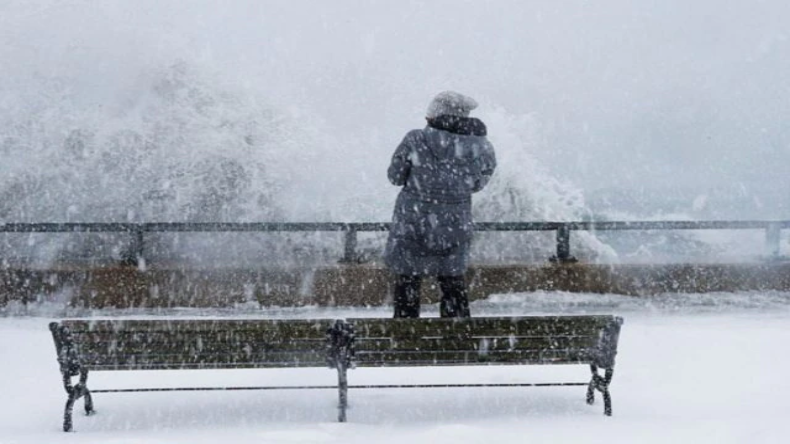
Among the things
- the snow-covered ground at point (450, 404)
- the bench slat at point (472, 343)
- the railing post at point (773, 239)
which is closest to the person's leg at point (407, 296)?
the snow-covered ground at point (450, 404)

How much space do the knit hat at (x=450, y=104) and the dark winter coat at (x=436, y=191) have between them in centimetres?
4

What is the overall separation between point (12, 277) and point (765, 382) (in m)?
7.10

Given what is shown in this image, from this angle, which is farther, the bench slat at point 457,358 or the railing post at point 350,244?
the railing post at point 350,244

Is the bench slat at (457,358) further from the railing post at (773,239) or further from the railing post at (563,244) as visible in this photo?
the railing post at (773,239)

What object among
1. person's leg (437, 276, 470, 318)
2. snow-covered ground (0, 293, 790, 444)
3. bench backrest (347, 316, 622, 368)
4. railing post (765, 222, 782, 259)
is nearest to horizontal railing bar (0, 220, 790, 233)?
snow-covered ground (0, 293, 790, 444)

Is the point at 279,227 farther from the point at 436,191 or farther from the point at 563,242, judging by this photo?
the point at 436,191

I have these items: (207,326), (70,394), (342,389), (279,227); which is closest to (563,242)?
(279,227)

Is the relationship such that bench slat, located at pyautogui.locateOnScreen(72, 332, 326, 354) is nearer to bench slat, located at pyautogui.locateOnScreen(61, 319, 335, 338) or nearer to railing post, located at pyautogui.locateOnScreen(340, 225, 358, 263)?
bench slat, located at pyautogui.locateOnScreen(61, 319, 335, 338)

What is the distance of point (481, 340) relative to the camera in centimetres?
539

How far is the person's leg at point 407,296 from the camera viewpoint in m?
6.33

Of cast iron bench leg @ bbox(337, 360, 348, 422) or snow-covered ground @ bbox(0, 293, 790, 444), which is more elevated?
cast iron bench leg @ bbox(337, 360, 348, 422)

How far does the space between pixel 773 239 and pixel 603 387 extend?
6055 millimetres

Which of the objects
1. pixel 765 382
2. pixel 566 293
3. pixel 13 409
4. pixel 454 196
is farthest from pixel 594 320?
pixel 566 293

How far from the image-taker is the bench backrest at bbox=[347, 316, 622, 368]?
5.32m
